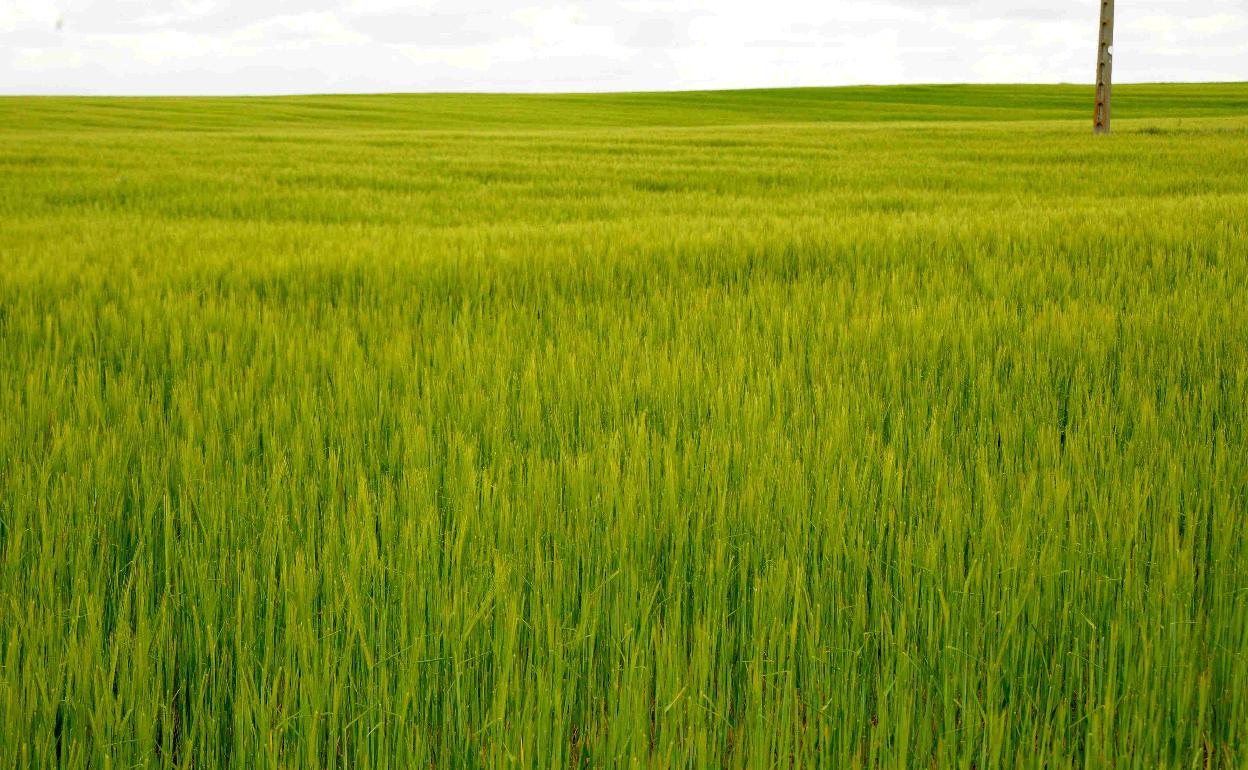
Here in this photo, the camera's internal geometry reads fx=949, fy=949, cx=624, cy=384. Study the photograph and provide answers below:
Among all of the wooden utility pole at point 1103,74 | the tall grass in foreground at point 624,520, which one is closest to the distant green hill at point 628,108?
the wooden utility pole at point 1103,74

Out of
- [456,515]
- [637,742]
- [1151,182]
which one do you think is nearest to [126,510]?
[456,515]

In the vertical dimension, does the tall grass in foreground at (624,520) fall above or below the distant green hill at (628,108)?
below

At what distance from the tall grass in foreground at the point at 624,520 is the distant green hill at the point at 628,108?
27417 mm

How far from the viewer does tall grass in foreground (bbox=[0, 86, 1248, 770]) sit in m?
1.06

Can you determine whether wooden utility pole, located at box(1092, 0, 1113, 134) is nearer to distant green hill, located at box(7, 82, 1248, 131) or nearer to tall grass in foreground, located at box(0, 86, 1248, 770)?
tall grass in foreground, located at box(0, 86, 1248, 770)

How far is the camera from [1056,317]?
3.25m

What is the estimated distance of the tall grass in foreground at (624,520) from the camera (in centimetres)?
106

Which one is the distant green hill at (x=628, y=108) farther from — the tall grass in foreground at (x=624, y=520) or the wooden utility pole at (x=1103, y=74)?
the tall grass in foreground at (x=624, y=520)

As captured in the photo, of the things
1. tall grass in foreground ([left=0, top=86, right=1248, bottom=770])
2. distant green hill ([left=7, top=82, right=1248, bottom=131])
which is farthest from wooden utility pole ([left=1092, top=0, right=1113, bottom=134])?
distant green hill ([left=7, top=82, right=1248, bottom=131])

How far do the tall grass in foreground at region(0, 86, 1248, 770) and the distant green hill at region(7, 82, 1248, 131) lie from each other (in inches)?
1079

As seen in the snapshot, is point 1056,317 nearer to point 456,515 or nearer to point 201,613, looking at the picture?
point 456,515

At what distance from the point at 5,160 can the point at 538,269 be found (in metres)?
10.8

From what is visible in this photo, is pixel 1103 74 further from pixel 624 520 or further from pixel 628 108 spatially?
pixel 628 108

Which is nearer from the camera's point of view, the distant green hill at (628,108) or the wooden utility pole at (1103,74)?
the wooden utility pole at (1103,74)
